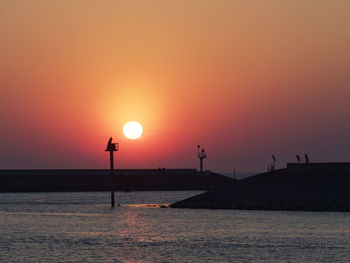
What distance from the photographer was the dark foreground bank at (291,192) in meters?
99.1

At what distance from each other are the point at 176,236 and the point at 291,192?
119 ft

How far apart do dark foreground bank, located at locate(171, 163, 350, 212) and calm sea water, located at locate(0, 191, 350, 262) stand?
4.08 meters

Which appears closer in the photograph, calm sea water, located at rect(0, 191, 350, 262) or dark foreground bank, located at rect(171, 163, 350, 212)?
calm sea water, located at rect(0, 191, 350, 262)

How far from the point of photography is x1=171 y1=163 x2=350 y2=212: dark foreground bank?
325ft

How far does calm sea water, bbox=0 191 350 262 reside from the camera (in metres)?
55.9

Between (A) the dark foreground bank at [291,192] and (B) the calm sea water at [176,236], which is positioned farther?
(A) the dark foreground bank at [291,192]

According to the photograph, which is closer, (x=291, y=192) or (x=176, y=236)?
(x=176, y=236)

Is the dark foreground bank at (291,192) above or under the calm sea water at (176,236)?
above

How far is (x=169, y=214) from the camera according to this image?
97.8 meters

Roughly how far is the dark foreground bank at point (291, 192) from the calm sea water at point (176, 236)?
408cm

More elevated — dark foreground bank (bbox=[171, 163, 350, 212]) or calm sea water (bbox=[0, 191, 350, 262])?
dark foreground bank (bbox=[171, 163, 350, 212])

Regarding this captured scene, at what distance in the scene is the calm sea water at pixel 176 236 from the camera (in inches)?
2202

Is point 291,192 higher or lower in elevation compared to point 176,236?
higher

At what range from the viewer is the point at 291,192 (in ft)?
339
